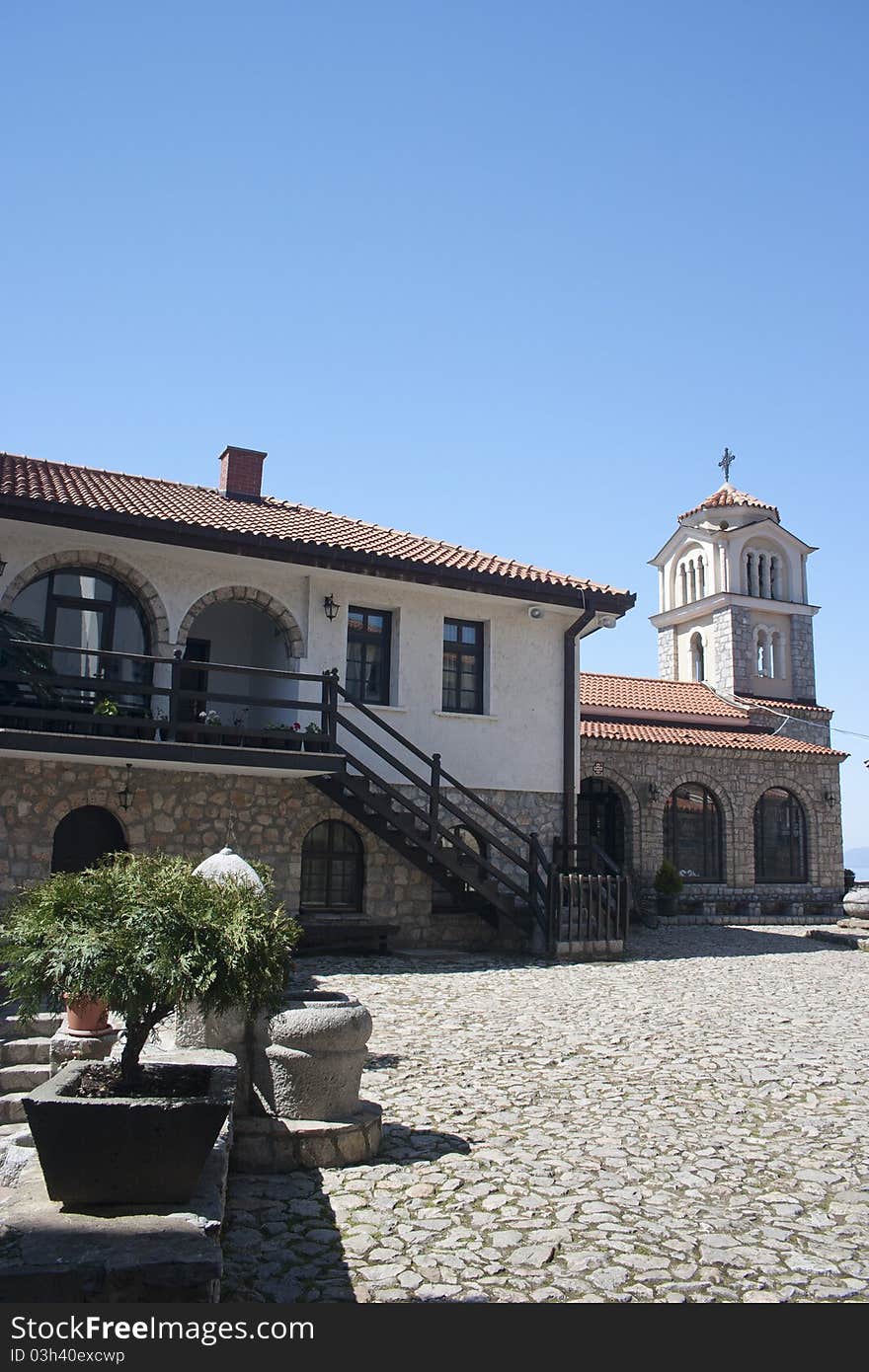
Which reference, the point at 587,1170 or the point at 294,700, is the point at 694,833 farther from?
the point at 587,1170

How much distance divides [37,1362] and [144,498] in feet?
43.5

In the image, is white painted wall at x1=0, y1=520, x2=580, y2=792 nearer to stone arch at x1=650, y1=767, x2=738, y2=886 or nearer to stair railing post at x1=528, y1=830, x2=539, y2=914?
stair railing post at x1=528, y1=830, x2=539, y2=914

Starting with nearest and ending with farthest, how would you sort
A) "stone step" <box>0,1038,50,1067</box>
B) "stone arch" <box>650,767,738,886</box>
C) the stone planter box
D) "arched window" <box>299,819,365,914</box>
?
the stone planter box
"stone step" <box>0,1038,50,1067</box>
"arched window" <box>299,819,365,914</box>
"stone arch" <box>650,767,738,886</box>

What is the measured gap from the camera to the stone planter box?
3.69m

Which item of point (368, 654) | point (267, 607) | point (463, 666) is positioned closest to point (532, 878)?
point (463, 666)

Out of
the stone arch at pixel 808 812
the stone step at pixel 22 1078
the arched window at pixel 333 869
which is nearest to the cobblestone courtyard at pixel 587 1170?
the stone step at pixel 22 1078

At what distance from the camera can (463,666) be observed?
16.3 meters

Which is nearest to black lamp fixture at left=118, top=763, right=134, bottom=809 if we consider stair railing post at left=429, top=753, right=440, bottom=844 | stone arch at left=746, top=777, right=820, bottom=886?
stair railing post at left=429, top=753, right=440, bottom=844

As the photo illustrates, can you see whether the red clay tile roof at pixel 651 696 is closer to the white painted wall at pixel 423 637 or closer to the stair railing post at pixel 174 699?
the white painted wall at pixel 423 637

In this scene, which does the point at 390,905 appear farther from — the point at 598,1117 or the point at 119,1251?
the point at 119,1251

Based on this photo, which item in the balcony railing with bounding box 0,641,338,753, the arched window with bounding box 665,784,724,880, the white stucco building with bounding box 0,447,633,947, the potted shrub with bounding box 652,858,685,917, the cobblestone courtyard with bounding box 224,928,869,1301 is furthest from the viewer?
the arched window with bounding box 665,784,724,880

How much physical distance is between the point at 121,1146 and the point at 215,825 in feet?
33.7

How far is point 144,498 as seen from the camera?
591 inches

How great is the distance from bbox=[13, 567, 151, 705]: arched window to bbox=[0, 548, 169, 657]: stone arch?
0.12 metres
